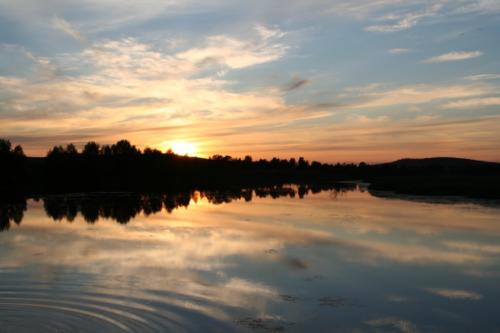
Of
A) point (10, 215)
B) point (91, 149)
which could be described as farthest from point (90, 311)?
point (91, 149)

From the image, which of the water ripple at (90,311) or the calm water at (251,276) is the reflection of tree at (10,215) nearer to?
the calm water at (251,276)

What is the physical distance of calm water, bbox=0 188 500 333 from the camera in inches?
431

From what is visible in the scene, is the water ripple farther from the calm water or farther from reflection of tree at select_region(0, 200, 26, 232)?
reflection of tree at select_region(0, 200, 26, 232)

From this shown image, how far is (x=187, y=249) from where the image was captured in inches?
812

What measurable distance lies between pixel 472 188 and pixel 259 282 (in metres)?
45.5

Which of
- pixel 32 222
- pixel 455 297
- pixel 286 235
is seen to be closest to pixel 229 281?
pixel 455 297

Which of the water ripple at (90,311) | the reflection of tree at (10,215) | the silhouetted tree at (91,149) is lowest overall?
the water ripple at (90,311)

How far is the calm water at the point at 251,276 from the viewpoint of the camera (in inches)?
431

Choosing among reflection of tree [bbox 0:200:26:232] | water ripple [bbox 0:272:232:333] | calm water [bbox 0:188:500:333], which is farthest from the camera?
reflection of tree [bbox 0:200:26:232]

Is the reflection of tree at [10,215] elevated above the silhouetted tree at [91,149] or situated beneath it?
situated beneath

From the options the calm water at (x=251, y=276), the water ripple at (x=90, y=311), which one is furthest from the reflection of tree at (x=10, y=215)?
the water ripple at (x=90, y=311)

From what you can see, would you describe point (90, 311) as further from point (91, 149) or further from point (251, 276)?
point (91, 149)

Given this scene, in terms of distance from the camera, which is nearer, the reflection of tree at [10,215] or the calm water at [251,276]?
the calm water at [251,276]

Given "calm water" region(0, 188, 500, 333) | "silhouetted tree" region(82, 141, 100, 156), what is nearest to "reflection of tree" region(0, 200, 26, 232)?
"calm water" region(0, 188, 500, 333)
